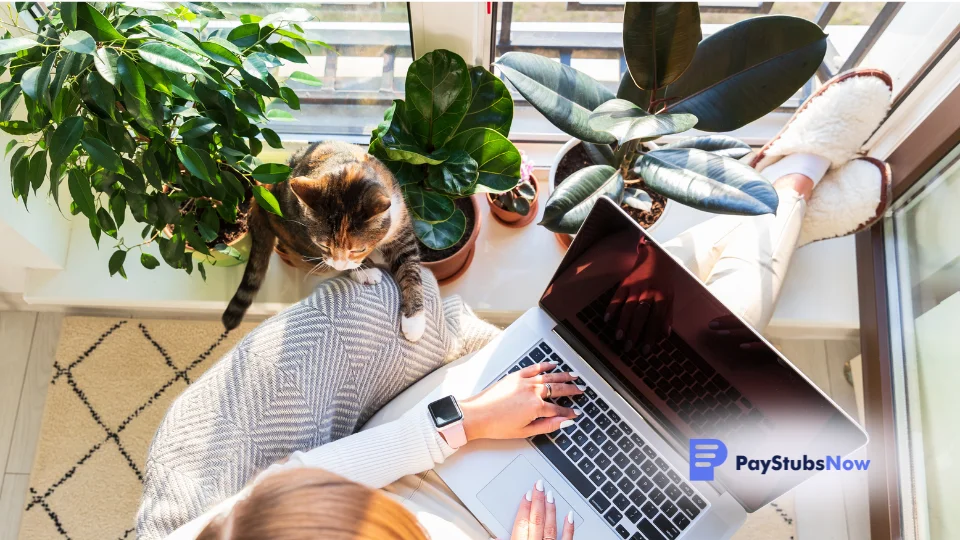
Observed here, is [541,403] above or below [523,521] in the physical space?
above

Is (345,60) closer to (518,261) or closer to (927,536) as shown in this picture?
(518,261)

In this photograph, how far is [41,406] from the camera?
1638 millimetres

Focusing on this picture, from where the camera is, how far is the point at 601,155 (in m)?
1.24

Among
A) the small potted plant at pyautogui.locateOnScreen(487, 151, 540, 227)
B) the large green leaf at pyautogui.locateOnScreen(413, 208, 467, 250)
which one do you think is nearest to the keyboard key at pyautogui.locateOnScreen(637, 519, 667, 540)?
the large green leaf at pyautogui.locateOnScreen(413, 208, 467, 250)

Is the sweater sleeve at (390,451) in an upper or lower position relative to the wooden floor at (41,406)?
upper

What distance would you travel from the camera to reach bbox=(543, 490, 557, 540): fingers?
97cm

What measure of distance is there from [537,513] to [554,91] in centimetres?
67

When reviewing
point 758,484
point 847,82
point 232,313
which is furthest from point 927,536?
point 232,313

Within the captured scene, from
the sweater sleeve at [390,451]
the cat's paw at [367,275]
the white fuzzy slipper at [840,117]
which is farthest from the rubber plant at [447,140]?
the white fuzzy slipper at [840,117]

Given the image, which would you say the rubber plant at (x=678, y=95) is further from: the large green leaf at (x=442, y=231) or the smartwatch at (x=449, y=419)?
the smartwatch at (x=449, y=419)

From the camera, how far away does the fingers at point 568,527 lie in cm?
97

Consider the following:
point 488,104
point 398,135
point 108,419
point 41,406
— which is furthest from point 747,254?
point 41,406

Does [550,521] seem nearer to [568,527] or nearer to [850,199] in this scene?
[568,527]

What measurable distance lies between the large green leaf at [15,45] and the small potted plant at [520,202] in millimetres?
845
